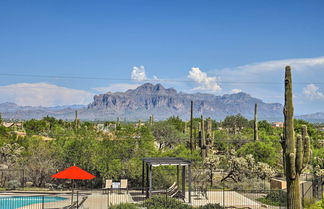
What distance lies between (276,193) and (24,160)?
17.7m

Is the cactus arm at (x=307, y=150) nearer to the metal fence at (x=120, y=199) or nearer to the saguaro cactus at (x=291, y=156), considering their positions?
the saguaro cactus at (x=291, y=156)

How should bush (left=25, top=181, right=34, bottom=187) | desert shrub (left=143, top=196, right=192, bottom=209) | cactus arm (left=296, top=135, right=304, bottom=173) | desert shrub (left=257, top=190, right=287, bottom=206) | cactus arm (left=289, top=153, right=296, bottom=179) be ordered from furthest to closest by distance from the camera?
bush (left=25, top=181, right=34, bottom=187), desert shrub (left=257, top=190, right=287, bottom=206), desert shrub (left=143, top=196, right=192, bottom=209), cactus arm (left=296, top=135, right=304, bottom=173), cactus arm (left=289, top=153, right=296, bottom=179)

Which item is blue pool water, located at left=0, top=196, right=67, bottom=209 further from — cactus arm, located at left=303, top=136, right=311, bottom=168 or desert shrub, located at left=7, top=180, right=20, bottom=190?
cactus arm, located at left=303, top=136, right=311, bottom=168

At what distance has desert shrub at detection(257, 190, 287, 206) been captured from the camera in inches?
821

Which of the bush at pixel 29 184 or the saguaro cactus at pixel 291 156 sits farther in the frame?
the bush at pixel 29 184

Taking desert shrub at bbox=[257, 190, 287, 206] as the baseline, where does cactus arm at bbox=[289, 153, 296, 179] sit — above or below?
above

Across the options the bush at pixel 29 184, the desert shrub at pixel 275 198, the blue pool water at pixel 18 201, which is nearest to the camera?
the blue pool water at pixel 18 201

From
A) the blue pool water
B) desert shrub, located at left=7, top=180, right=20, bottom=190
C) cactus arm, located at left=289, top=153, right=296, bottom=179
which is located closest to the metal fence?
the blue pool water

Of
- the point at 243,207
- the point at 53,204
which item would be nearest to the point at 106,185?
the point at 53,204

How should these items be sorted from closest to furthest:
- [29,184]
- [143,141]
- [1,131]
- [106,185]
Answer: [106,185]
[29,184]
[143,141]
[1,131]

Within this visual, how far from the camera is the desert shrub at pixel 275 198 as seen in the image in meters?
20.9

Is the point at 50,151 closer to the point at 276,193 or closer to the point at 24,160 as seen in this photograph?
the point at 24,160

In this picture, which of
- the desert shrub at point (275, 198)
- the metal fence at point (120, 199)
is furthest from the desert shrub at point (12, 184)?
the desert shrub at point (275, 198)

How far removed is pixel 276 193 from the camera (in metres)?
21.8
